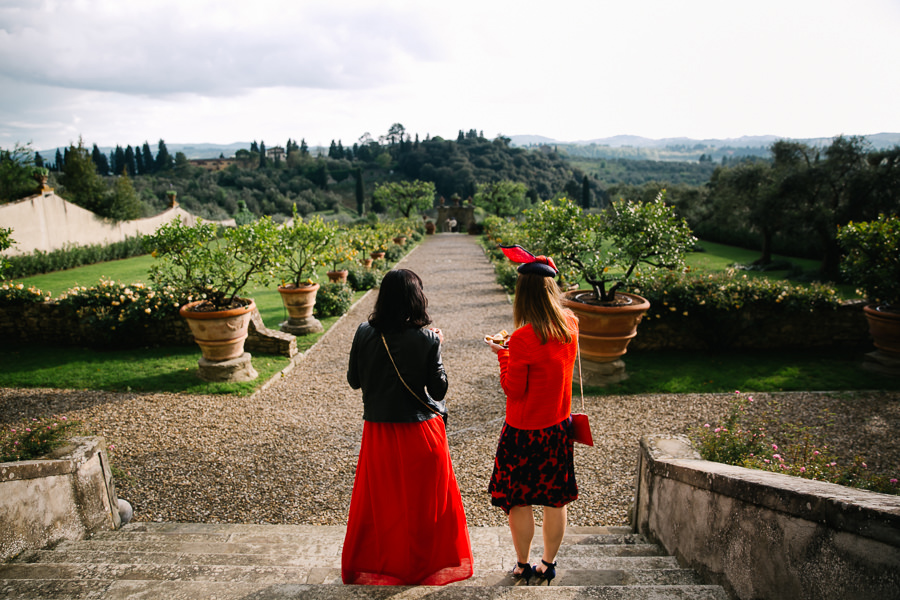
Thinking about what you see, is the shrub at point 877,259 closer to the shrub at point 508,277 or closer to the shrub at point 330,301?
the shrub at point 508,277

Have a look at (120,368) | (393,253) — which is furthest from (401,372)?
(393,253)

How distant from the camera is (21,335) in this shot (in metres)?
7.84

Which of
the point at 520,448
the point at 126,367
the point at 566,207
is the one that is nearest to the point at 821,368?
the point at 566,207

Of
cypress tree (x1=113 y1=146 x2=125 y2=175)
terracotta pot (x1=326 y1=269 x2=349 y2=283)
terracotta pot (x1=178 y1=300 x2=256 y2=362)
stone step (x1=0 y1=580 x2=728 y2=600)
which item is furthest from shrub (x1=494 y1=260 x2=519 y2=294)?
cypress tree (x1=113 y1=146 x2=125 y2=175)

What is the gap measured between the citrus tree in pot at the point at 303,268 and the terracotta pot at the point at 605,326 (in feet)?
15.4

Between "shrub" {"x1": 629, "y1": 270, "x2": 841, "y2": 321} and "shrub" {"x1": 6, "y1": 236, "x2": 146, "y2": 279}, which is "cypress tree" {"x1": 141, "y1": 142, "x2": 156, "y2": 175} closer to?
"shrub" {"x1": 6, "y1": 236, "x2": 146, "y2": 279}

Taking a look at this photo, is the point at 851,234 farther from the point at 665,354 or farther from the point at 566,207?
the point at 566,207

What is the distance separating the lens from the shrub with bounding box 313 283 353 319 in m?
9.95

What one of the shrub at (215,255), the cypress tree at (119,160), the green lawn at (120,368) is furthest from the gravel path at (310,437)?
the cypress tree at (119,160)

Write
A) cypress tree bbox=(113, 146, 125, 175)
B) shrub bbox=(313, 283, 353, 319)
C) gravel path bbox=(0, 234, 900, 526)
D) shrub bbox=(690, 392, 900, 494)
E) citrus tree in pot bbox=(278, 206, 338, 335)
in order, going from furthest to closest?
1. cypress tree bbox=(113, 146, 125, 175)
2. shrub bbox=(313, 283, 353, 319)
3. citrus tree in pot bbox=(278, 206, 338, 335)
4. gravel path bbox=(0, 234, 900, 526)
5. shrub bbox=(690, 392, 900, 494)

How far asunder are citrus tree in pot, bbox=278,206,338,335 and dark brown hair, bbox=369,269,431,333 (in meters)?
6.31

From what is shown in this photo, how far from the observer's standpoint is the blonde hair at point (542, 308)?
2244 mm

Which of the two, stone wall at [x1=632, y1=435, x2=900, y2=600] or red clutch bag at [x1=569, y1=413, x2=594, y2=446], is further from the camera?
red clutch bag at [x1=569, y1=413, x2=594, y2=446]

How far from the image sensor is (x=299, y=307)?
8.48m
